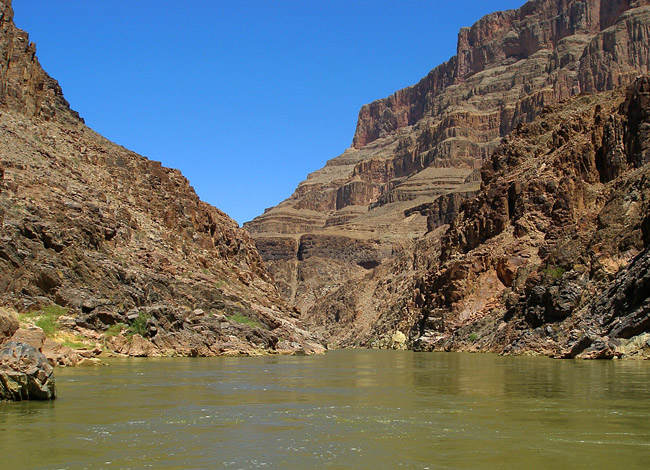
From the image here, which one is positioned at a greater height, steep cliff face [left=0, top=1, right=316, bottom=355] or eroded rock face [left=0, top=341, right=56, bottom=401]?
steep cliff face [left=0, top=1, right=316, bottom=355]

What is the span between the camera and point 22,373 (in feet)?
73.5

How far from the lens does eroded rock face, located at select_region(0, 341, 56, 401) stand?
72.5 feet

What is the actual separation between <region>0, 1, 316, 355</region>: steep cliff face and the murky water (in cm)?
2185

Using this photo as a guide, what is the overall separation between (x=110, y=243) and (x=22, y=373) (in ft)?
147

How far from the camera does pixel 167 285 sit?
67812 millimetres

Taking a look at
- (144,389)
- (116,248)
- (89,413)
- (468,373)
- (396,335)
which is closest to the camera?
(89,413)

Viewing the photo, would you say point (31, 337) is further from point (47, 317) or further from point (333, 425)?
point (333, 425)

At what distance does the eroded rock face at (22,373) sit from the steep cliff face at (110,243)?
28245 mm

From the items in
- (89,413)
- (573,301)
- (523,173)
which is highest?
(523,173)

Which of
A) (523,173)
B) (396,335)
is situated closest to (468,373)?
(523,173)

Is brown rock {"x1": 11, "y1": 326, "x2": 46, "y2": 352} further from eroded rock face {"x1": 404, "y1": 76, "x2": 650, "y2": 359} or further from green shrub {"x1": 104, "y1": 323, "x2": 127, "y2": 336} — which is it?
eroded rock face {"x1": 404, "y1": 76, "x2": 650, "y2": 359}

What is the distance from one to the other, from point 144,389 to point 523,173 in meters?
78.0

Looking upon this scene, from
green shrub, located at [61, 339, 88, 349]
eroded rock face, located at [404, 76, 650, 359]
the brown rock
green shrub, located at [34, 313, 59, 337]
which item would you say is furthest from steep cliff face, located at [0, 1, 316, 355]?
eroded rock face, located at [404, 76, 650, 359]

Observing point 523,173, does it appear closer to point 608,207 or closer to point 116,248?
point 608,207
